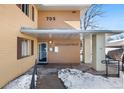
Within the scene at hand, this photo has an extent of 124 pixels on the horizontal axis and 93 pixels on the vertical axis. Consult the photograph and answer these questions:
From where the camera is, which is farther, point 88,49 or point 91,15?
point 91,15

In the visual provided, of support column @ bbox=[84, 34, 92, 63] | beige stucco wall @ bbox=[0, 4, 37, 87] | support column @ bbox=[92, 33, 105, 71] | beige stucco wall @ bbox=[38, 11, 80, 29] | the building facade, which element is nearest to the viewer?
beige stucco wall @ bbox=[0, 4, 37, 87]

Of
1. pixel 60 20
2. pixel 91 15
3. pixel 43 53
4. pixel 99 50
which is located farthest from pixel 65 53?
pixel 91 15

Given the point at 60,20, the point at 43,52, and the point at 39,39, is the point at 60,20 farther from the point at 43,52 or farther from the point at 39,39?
the point at 43,52

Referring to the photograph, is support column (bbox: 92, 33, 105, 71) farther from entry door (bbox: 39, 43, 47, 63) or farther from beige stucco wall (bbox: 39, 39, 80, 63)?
entry door (bbox: 39, 43, 47, 63)

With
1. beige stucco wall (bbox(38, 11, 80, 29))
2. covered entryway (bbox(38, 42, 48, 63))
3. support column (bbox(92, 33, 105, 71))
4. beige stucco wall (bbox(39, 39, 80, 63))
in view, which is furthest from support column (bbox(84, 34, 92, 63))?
support column (bbox(92, 33, 105, 71))

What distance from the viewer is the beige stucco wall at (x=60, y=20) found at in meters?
15.9

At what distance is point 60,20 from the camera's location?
52.3 ft

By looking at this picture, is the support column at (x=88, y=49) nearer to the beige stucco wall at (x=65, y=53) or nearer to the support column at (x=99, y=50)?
the beige stucco wall at (x=65, y=53)

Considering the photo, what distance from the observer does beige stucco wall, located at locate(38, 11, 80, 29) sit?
1588 centimetres
